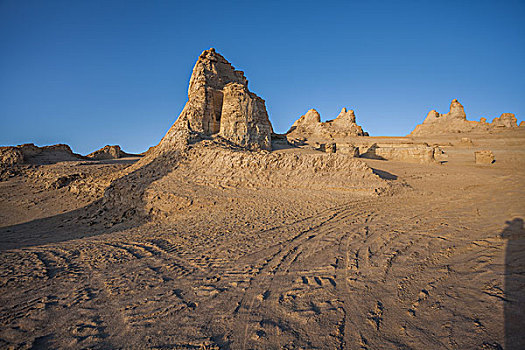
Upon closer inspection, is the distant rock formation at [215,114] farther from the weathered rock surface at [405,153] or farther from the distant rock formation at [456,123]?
the distant rock formation at [456,123]

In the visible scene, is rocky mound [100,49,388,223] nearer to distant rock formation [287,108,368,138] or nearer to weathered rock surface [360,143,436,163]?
weathered rock surface [360,143,436,163]

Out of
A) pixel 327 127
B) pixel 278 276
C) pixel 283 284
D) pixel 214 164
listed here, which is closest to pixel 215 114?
pixel 214 164

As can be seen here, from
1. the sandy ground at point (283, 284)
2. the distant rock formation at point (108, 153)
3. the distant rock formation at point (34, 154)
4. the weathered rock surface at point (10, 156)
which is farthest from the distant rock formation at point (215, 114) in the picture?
the distant rock formation at point (108, 153)

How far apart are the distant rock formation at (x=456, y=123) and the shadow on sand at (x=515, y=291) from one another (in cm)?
5054

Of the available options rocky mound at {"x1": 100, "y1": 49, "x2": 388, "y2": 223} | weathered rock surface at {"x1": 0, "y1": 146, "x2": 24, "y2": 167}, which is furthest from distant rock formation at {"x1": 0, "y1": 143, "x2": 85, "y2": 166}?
rocky mound at {"x1": 100, "y1": 49, "x2": 388, "y2": 223}

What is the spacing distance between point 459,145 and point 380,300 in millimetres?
42268

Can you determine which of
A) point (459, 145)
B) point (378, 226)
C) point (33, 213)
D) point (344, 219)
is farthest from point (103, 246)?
point (459, 145)

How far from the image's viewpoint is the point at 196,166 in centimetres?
1059

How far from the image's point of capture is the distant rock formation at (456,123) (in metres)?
39.6

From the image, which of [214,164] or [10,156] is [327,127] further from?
[10,156]

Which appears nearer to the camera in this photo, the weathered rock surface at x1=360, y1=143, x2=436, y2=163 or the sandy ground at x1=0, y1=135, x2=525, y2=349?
the sandy ground at x1=0, y1=135, x2=525, y2=349

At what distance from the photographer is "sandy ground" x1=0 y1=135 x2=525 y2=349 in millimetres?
2270

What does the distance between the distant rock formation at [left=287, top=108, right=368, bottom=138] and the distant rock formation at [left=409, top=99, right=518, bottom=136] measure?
13.7 metres

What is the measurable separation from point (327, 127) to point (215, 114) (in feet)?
110
